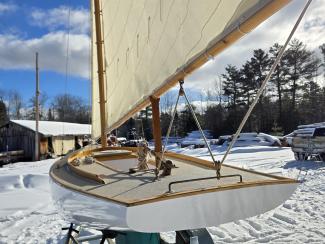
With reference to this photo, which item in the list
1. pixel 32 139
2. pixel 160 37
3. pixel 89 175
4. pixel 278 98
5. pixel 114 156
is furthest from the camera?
pixel 278 98

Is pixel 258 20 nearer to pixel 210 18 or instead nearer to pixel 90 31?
pixel 210 18

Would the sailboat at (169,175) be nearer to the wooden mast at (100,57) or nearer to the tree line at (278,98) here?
the wooden mast at (100,57)

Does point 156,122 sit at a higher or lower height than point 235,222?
higher

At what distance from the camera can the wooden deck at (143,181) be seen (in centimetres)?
256

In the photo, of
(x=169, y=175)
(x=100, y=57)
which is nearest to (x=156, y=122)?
(x=169, y=175)

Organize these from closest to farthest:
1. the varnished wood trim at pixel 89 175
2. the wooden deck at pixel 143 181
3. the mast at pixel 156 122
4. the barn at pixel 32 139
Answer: the wooden deck at pixel 143 181 < the varnished wood trim at pixel 89 175 < the mast at pixel 156 122 < the barn at pixel 32 139

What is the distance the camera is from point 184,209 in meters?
2.44

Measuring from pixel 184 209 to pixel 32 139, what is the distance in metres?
23.5

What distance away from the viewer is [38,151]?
23.0 m

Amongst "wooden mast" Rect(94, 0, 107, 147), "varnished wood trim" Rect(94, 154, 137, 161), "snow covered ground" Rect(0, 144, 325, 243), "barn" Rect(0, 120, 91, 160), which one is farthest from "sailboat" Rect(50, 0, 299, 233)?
"barn" Rect(0, 120, 91, 160)

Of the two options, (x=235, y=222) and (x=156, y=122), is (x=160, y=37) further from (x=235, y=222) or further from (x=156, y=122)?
(x=235, y=222)

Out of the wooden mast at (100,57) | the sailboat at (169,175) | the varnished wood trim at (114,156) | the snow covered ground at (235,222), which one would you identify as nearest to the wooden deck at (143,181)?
the sailboat at (169,175)

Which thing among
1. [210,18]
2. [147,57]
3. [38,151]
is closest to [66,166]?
[147,57]

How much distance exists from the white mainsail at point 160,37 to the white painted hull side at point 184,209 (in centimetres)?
103
